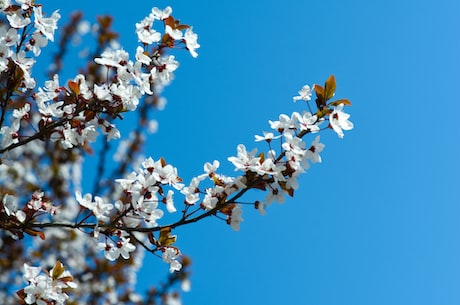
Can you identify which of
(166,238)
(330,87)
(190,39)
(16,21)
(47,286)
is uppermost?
(16,21)

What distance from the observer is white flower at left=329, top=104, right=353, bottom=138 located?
2.56 meters

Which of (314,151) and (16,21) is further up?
(16,21)

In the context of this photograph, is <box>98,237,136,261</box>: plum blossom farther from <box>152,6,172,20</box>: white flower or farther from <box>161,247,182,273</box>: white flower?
<box>152,6,172,20</box>: white flower

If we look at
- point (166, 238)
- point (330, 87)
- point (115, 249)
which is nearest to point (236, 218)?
point (166, 238)

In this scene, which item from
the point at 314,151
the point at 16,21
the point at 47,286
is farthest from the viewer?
the point at 16,21

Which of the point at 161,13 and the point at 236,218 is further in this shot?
the point at 161,13

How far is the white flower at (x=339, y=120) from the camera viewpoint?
2562mm

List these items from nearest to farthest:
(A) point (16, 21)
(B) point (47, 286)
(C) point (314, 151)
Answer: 1. (C) point (314, 151)
2. (B) point (47, 286)
3. (A) point (16, 21)

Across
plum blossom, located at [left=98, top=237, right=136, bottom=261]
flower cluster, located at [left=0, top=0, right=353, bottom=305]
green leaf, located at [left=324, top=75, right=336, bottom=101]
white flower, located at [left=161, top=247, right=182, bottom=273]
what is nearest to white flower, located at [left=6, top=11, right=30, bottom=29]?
flower cluster, located at [left=0, top=0, right=353, bottom=305]

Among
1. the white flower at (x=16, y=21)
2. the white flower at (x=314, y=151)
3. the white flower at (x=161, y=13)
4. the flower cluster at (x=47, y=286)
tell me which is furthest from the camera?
the white flower at (x=161, y=13)

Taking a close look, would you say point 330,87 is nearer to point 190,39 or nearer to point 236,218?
point 236,218

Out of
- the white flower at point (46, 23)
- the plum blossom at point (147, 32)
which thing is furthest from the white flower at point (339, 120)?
the white flower at point (46, 23)

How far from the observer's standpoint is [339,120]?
257 cm

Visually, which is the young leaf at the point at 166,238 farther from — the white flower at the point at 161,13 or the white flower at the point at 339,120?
the white flower at the point at 161,13
